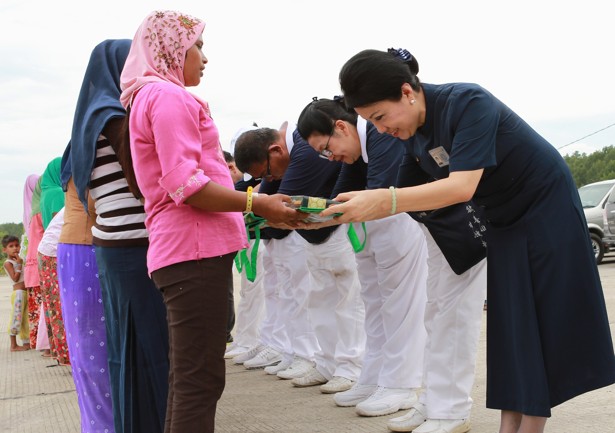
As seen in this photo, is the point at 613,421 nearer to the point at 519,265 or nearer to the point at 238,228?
the point at 519,265

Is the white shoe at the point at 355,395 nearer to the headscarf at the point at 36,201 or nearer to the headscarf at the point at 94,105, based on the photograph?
the headscarf at the point at 94,105

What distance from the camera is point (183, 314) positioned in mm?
2738

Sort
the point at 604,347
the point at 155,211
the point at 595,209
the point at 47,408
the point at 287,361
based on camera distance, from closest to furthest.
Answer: the point at 604,347
the point at 155,211
the point at 47,408
the point at 287,361
the point at 595,209

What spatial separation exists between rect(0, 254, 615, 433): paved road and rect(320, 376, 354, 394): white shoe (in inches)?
2.8

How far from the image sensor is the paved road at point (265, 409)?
394 cm

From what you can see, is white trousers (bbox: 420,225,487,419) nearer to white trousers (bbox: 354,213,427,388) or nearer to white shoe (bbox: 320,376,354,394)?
white trousers (bbox: 354,213,427,388)

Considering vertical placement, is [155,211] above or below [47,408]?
above

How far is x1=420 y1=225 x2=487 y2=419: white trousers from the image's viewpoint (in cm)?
361

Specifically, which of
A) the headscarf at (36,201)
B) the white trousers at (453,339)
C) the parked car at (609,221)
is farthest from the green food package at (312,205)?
the parked car at (609,221)

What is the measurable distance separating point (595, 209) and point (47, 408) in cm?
1232

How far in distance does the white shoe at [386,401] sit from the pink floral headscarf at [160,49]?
2.16 m

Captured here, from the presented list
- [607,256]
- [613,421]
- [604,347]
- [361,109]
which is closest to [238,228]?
[361,109]

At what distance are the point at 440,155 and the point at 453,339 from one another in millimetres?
1182

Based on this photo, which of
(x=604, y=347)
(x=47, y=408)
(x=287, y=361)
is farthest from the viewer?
(x=287, y=361)
